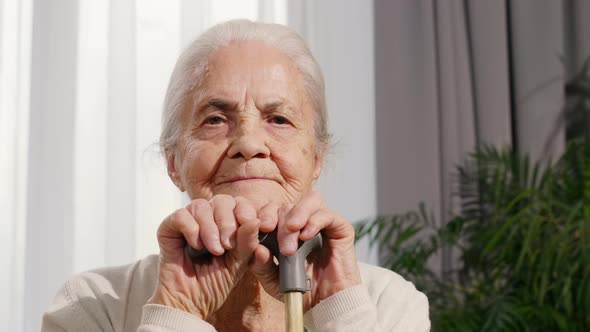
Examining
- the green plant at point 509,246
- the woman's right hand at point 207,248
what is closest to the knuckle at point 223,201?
the woman's right hand at point 207,248

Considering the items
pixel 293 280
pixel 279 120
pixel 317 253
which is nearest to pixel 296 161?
pixel 279 120

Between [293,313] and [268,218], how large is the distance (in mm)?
178

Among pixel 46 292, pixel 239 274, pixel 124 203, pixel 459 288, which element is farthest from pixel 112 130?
pixel 239 274

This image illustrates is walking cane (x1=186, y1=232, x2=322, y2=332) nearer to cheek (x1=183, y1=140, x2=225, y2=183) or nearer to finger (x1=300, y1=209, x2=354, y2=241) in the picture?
finger (x1=300, y1=209, x2=354, y2=241)

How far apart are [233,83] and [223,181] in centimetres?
18

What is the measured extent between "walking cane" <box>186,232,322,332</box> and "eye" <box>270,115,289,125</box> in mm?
351

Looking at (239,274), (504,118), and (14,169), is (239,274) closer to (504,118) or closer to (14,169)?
(14,169)

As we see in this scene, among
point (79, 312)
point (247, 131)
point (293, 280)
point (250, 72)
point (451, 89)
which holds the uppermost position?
point (451, 89)

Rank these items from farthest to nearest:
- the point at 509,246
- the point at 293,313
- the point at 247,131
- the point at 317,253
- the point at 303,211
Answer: the point at 509,246 < the point at 247,131 < the point at 317,253 < the point at 303,211 < the point at 293,313

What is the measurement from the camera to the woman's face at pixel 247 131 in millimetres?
1426

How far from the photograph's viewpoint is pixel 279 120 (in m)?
1.51

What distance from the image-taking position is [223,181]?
4.72 feet

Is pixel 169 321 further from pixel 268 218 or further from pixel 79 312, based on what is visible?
pixel 79 312

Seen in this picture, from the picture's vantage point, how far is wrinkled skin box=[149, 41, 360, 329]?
1.21 m
